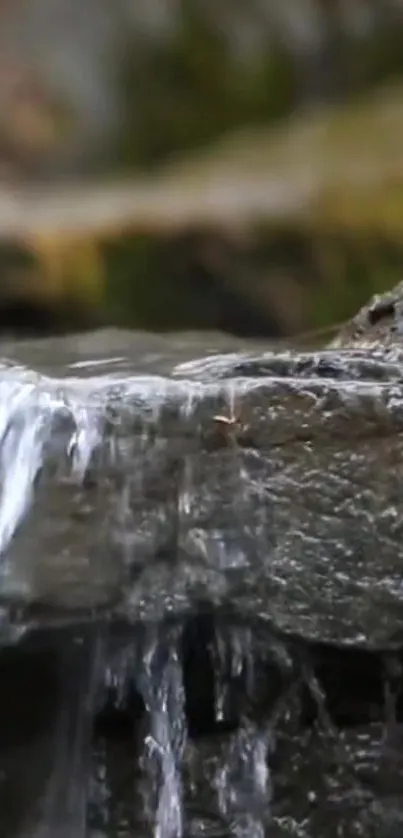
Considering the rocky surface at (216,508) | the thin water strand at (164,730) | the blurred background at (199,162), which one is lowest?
the thin water strand at (164,730)

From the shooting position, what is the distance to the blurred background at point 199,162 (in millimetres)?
3797

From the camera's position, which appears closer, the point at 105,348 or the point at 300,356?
the point at 300,356

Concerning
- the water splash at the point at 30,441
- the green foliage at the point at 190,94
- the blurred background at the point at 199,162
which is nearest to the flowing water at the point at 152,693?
the water splash at the point at 30,441

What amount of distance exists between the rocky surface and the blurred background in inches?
87.2

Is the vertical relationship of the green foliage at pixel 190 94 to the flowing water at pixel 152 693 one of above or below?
above

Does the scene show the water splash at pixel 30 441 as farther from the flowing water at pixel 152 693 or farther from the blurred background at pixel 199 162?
the blurred background at pixel 199 162

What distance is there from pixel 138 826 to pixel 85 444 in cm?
57

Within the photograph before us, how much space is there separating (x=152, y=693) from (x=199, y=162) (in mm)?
3277

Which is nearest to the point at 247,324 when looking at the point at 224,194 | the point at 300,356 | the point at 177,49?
the point at 224,194

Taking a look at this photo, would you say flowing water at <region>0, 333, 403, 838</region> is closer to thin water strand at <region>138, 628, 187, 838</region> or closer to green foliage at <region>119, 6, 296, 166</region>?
thin water strand at <region>138, 628, 187, 838</region>

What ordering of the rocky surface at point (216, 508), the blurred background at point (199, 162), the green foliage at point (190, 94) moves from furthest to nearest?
1. the green foliage at point (190, 94)
2. the blurred background at point (199, 162)
3. the rocky surface at point (216, 508)

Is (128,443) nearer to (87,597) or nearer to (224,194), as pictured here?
(87,597)

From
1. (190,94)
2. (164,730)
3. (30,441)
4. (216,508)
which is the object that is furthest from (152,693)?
(190,94)

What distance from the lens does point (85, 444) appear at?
157 centimetres
